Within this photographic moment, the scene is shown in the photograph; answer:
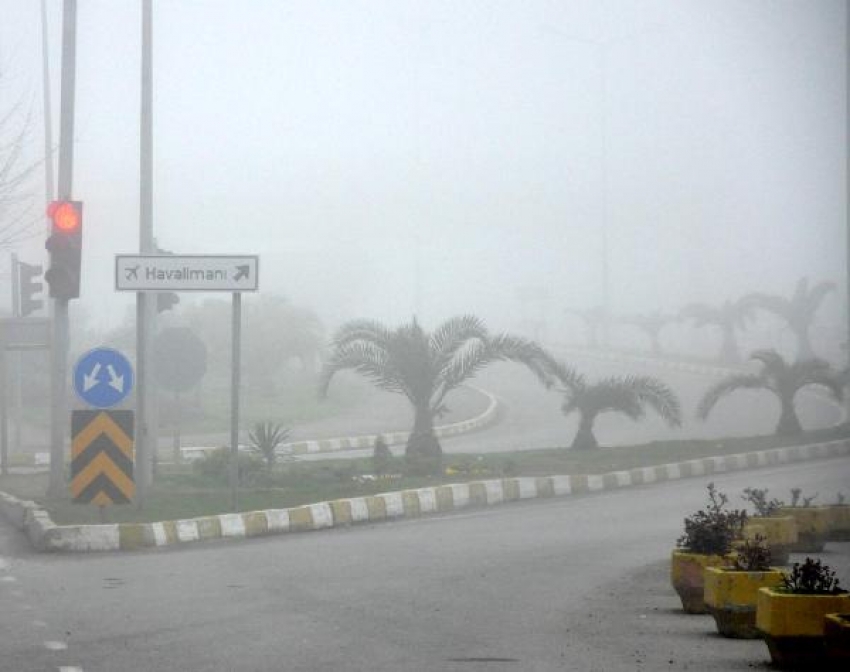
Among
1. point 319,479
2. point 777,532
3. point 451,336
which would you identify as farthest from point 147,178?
point 777,532

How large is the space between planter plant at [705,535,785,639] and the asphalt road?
0.57ft

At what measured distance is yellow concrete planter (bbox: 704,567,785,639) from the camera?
939 centimetres

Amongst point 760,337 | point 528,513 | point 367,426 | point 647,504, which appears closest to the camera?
point 528,513

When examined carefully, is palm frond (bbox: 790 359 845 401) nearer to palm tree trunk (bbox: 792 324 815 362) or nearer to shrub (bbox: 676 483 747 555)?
palm tree trunk (bbox: 792 324 815 362)

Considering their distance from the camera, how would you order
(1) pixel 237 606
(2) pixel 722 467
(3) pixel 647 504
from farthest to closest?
(2) pixel 722 467 < (3) pixel 647 504 < (1) pixel 237 606

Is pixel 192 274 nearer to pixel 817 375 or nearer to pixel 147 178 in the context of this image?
pixel 147 178

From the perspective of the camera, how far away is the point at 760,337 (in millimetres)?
78500

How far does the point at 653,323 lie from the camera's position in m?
71.5

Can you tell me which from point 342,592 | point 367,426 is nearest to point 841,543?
point 342,592

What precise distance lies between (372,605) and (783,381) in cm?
2838

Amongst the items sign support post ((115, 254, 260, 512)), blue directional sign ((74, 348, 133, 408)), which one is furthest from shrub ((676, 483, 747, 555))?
sign support post ((115, 254, 260, 512))

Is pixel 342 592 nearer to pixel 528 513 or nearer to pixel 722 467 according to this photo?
pixel 528 513

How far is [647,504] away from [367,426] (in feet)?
79.0

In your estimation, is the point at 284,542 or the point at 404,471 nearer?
the point at 284,542
